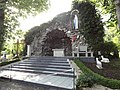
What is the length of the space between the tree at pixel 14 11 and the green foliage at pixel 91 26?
418 centimetres

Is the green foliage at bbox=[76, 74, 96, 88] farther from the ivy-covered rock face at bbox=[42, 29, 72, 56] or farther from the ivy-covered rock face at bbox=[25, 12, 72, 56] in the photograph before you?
the ivy-covered rock face at bbox=[42, 29, 72, 56]

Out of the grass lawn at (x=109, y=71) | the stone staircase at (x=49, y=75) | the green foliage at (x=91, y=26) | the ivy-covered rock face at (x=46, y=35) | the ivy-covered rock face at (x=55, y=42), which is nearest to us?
the stone staircase at (x=49, y=75)

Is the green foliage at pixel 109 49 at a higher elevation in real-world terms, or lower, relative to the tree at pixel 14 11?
lower

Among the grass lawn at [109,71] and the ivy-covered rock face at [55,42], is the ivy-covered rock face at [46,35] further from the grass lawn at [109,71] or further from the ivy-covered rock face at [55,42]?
the grass lawn at [109,71]

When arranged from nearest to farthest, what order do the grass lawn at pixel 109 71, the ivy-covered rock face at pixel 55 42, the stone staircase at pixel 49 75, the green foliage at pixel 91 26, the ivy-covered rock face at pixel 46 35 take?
the stone staircase at pixel 49 75 < the grass lawn at pixel 109 71 < the green foliage at pixel 91 26 < the ivy-covered rock face at pixel 46 35 < the ivy-covered rock face at pixel 55 42

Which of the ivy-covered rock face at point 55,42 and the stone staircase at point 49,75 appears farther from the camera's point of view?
the ivy-covered rock face at point 55,42

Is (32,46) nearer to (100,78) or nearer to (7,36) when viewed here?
→ (7,36)

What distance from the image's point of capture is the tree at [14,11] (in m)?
10.1

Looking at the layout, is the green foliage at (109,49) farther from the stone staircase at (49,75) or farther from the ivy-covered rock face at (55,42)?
the stone staircase at (49,75)

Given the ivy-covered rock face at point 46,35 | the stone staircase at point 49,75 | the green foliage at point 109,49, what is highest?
the ivy-covered rock face at point 46,35

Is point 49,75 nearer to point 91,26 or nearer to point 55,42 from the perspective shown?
point 91,26

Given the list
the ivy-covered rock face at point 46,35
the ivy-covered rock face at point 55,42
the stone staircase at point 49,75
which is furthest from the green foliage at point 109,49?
the stone staircase at point 49,75

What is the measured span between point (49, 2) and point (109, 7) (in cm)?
778

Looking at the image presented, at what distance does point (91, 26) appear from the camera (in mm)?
13484
